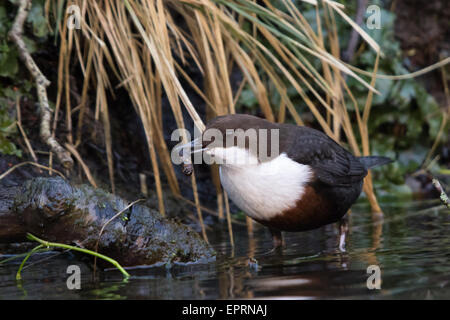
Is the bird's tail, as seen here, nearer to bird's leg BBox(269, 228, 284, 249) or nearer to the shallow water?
the shallow water

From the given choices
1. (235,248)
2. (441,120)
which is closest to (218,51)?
(235,248)

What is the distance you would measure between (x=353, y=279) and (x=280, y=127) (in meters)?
1.30

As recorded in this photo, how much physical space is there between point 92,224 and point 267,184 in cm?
96

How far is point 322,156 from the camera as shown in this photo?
3.68 meters

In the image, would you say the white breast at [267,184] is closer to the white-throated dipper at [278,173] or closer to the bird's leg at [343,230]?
the white-throated dipper at [278,173]

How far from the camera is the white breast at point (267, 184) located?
3293mm

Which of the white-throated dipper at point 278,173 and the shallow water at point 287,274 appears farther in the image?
the white-throated dipper at point 278,173

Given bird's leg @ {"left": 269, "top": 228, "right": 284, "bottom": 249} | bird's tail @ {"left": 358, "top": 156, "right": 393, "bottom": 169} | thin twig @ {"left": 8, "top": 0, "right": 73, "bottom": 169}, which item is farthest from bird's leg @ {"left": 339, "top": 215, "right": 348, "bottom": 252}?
thin twig @ {"left": 8, "top": 0, "right": 73, "bottom": 169}

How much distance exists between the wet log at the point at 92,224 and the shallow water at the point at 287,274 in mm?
112

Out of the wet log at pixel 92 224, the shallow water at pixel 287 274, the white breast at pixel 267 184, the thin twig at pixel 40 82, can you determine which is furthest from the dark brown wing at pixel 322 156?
the thin twig at pixel 40 82

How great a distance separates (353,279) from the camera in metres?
2.44

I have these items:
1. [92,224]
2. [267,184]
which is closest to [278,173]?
[267,184]

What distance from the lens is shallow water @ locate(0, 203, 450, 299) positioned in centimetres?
228

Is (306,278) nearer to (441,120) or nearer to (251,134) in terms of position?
(251,134)
